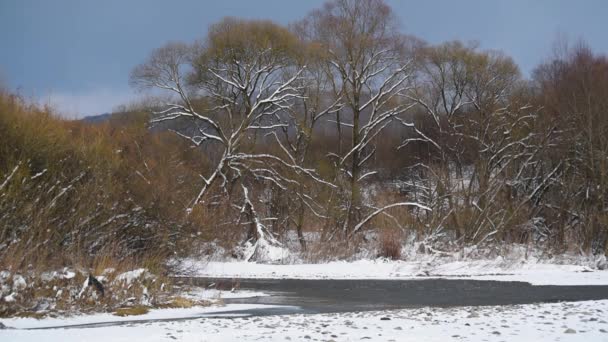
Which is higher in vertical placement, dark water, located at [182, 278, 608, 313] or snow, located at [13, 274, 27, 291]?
snow, located at [13, 274, 27, 291]

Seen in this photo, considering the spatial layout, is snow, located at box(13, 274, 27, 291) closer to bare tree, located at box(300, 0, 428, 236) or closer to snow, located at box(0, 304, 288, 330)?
snow, located at box(0, 304, 288, 330)

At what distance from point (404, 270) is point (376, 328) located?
51.3 ft

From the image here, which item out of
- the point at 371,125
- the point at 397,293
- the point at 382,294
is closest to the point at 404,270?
the point at 397,293

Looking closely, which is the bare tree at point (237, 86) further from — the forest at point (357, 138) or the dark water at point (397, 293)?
the dark water at point (397, 293)

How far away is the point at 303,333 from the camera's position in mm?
9836

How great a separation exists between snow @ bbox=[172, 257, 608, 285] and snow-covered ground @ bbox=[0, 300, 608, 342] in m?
9.67

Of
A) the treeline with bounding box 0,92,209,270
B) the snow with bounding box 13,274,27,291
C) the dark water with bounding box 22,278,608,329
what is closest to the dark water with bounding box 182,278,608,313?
the dark water with bounding box 22,278,608,329

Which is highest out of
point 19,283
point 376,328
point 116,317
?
point 19,283

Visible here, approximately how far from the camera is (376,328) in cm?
1040

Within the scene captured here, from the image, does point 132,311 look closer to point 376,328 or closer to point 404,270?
point 376,328

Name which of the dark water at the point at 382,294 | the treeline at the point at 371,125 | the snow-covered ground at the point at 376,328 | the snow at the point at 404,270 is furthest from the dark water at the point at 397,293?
the treeline at the point at 371,125

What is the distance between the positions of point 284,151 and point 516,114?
12.9 metres

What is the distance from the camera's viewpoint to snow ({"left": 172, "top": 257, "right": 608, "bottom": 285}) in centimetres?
2199

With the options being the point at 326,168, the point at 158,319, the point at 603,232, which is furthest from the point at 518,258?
the point at 158,319
